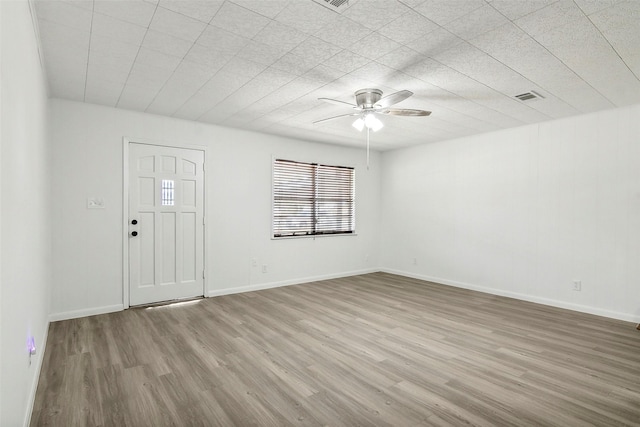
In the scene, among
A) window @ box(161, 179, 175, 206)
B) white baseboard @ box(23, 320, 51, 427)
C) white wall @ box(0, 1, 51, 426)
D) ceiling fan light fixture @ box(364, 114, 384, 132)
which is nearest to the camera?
white wall @ box(0, 1, 51, 426)

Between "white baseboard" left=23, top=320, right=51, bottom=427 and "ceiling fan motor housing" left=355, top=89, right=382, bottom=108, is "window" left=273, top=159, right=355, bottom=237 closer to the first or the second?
"ceiling fan motor housing" left=355, top=89, right=382, bottom=108

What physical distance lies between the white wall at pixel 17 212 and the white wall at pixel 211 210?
176cm

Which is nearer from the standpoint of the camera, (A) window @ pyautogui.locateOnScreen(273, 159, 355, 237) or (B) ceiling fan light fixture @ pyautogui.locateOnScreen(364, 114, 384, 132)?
(B) ceiling fan light fixture @ pyautogui.locateOnScreen(364, 114, 384, 132)

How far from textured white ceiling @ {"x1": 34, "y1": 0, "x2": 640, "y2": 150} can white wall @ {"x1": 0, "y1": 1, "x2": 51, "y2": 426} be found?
1.89 feet

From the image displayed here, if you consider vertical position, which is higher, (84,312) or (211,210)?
(211,210)

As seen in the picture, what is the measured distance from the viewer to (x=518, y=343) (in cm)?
323

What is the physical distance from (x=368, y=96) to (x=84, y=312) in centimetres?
408

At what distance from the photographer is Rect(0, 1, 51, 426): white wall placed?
1369mm

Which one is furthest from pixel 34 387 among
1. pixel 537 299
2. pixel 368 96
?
pixel 537 299

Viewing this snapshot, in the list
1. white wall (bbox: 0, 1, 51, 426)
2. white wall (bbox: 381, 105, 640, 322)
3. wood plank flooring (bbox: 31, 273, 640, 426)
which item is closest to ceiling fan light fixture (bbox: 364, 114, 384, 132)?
wood plank flooring (bbox: 31, 273, 640, 426)

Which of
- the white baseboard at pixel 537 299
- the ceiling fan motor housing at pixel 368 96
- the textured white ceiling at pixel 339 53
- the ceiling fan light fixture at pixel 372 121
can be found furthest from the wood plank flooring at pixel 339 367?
the textured white ceiling at pixel 339 53

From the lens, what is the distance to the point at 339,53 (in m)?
2.66

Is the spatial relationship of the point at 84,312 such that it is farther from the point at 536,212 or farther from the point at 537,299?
the point at 536,212

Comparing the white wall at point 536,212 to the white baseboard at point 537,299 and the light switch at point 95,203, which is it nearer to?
the white baseboard at point 537,299
